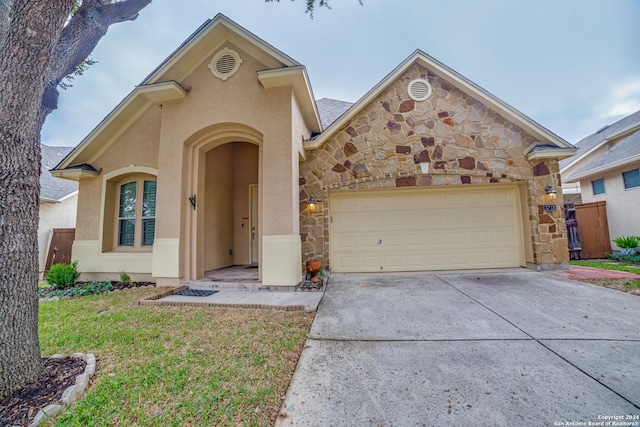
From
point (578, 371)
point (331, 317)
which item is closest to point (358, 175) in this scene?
point (331, 317)

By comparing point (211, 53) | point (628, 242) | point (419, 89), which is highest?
point (211, 53)

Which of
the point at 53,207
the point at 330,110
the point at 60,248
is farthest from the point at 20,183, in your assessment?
the point at 53,207

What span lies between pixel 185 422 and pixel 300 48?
68.3 feet

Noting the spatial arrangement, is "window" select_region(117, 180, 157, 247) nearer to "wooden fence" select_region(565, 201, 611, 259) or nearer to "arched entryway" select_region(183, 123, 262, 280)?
"arched entryway" select_region(183, 123, 262, 280)

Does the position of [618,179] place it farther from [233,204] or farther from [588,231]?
[233,204]

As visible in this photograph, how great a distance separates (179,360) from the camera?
8.62ft

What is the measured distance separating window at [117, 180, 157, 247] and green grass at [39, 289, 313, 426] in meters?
2.67

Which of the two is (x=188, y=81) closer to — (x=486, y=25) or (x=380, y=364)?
(x=380, y=364)

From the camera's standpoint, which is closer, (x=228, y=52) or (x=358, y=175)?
(x=228, y=52)

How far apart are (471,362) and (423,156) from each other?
213 inches

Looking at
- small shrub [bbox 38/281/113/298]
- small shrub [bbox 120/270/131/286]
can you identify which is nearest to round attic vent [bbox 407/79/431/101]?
small shrub [bbox 120/270/131/286]

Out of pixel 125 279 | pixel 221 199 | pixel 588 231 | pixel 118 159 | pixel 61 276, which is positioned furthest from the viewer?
pixel 588 231

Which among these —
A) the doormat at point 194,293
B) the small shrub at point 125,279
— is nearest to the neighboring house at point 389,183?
the small shrub at point 125,279

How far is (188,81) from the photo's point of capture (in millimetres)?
6059
